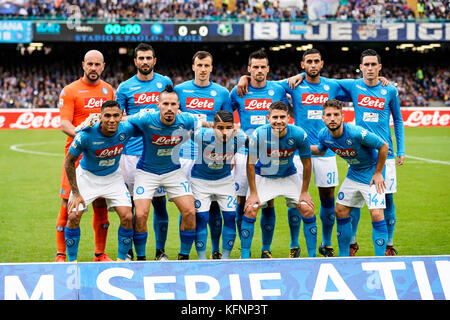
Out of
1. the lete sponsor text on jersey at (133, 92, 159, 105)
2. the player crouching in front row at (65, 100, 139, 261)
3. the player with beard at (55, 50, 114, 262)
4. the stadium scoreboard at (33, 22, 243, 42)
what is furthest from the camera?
the stadium scoreboard at (33, 22, 243, 42)

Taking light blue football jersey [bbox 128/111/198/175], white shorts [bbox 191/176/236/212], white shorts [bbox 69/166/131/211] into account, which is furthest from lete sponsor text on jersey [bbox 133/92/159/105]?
white shorts [bbox 191/176/236/212]

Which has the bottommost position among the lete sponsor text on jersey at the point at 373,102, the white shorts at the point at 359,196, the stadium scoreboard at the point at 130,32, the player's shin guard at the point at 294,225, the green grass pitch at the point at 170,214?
the green grass pitch at the point at 170,214

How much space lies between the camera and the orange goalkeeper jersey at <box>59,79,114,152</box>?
6.19 m

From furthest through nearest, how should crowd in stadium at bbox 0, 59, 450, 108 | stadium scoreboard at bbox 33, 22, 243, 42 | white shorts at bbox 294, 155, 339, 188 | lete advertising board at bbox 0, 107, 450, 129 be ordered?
crowd in stadium at bbox 0, 59, 450, 108, stadium scoreboard at bbox 33, 22, 243, 42, lete advertising board at bbox 0, 107, 450, 129, white shorts at bbox 294, 155, 339, 188

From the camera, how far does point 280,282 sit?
13.9ft

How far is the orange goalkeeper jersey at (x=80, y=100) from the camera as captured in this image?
6.19 metres

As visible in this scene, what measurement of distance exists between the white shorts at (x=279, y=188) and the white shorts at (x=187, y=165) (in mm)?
752

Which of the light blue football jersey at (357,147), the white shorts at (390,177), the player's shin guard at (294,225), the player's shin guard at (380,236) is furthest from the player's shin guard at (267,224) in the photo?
the white shorts at (390,177)

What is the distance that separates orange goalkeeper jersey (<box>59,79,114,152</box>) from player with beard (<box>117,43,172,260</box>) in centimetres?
24

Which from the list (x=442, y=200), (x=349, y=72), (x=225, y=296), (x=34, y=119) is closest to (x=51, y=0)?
(x=34, y=119)

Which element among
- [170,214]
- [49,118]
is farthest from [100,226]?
[49,118]

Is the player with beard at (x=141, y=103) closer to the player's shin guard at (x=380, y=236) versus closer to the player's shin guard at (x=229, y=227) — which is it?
the player's shin guard at (x=229, y=227)

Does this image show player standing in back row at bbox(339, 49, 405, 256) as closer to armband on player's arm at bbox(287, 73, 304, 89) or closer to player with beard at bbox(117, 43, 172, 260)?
armband on player's arm at bbox(287, 73, 304, 89)

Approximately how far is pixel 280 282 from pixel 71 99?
10.5ft
